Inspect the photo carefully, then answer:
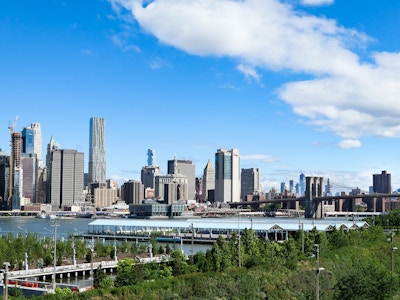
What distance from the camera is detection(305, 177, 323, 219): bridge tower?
567ft

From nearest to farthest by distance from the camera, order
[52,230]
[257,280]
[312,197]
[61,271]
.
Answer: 1. [257,280]
2. [61,271]
3. [52,230]
4. [312,197]

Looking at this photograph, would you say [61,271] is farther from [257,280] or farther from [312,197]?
[312,197]

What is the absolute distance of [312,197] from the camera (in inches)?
6811

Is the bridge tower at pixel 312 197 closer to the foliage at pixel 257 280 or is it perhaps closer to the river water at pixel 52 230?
the river water at pixel 52 230

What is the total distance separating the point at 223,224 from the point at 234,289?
61860mm

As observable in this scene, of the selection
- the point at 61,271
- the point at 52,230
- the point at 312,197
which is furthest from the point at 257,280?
the point at 312,197

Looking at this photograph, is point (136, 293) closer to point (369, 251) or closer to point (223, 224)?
point (369, 251)

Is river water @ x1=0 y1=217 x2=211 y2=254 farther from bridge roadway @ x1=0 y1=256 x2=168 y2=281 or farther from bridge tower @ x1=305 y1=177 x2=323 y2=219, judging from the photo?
bridge tower @ x1=305 y1=177 x2=323 y2=219

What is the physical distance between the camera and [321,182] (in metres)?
178

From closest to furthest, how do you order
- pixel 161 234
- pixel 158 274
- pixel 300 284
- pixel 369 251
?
pixel 300 284, pixel 158 274, pixel 369 251, pixel 161 234

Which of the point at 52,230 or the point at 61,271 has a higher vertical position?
the point at 61,271

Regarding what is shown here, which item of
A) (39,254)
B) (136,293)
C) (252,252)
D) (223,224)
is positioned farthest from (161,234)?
(136,293)

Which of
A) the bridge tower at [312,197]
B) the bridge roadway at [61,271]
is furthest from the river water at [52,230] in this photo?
the bridge tower at [312,197]

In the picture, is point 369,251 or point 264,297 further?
point 369,251
